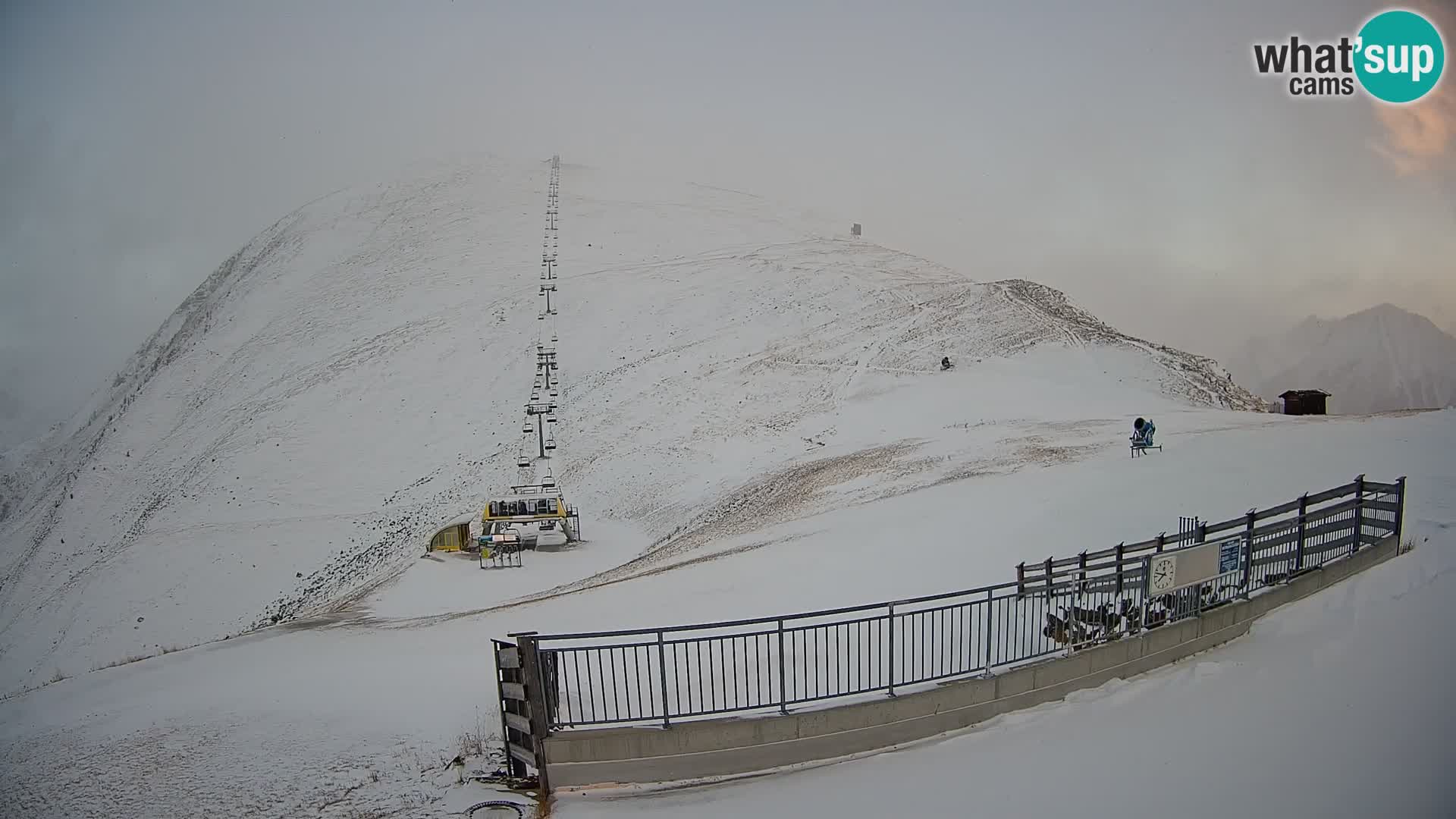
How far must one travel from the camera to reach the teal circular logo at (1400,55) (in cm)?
1173

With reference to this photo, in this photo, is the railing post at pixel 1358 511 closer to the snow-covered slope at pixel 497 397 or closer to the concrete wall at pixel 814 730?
the concrete wall at pixel 814 730

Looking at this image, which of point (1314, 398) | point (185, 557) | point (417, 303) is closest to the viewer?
point (185, 557)

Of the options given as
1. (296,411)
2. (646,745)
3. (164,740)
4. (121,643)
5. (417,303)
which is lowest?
(121,643)

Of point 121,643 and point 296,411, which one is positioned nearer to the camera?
point 121,643

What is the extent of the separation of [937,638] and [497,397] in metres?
32.3

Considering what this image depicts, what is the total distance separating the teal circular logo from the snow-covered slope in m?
12.3

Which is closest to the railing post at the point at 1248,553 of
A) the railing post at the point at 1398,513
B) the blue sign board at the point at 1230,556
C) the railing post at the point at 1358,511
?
the blue sign board at the point at 1230,556

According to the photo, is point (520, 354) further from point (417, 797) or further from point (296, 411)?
point (417, 797)

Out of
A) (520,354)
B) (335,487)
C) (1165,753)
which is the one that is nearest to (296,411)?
(335,487)

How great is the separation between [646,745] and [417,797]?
2.38 meters

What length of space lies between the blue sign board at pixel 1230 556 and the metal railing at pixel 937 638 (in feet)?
0.08

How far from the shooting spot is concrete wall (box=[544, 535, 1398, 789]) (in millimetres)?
7293

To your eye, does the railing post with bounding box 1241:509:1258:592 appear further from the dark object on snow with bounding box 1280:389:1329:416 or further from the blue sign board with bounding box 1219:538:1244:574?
the dark object on snow with bounding box 1280:389:1329:416

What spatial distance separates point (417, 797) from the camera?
7633 millimetres
